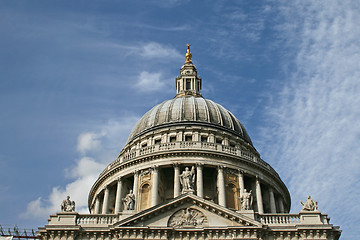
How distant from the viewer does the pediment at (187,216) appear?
3588cm

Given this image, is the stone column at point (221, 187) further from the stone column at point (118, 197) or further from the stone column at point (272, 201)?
the stone column at point (118, 197)

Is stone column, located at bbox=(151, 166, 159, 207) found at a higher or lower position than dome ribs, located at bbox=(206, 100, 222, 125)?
lower

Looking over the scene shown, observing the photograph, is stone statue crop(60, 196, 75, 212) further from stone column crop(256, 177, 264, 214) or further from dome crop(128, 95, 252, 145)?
dome crop(128, 95, 252, 145)

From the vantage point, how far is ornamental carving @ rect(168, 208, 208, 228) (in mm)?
36156

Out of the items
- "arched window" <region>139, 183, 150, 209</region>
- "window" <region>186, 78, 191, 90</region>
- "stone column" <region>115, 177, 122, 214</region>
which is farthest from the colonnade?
"window" <region>186, 78, 191, 90</region>

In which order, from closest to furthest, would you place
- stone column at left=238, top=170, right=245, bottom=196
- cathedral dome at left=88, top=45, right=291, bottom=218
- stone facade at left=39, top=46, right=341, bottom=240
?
stone facade at left=39, top=46, right=341, bottom=240
stone column at left=238, top=170, right=245, bottom=196
cathedral dome at left=88, top=45, right=291, bottom=218

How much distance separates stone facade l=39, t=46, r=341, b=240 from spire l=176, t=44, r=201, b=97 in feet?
0.44

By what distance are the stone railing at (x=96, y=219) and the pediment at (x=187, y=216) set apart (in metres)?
1.94

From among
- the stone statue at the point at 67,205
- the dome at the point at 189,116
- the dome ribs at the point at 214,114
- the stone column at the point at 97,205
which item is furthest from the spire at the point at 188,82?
the stone statue at the point at 67,205

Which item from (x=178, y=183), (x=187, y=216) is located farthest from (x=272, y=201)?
(x=187, y=216)

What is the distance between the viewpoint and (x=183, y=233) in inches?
1406

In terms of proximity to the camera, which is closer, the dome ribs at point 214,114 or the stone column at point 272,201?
the stone column at point 272,201

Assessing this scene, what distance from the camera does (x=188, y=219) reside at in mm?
36438

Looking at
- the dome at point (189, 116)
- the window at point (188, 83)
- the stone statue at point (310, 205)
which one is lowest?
the stone statue at point (310, 205)
